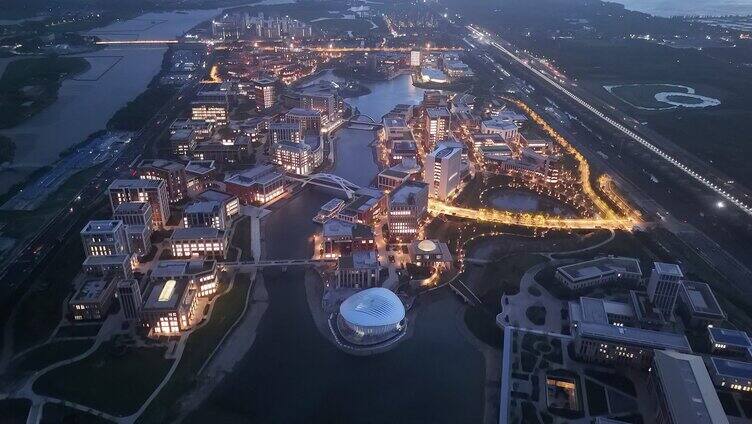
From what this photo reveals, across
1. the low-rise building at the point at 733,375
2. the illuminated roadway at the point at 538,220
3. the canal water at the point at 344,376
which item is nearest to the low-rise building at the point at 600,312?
the low-rise building at the point at 733,375

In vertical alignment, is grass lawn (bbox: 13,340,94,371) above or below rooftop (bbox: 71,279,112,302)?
below

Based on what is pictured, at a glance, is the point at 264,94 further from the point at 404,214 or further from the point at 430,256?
the point at 430,256

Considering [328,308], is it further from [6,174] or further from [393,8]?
[393,8]

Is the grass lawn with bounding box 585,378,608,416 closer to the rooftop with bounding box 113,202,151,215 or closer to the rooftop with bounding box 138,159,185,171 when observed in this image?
the rooftop with bounding box 113,202,151,215

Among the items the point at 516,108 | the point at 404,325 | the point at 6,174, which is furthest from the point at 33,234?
the point at 516,108

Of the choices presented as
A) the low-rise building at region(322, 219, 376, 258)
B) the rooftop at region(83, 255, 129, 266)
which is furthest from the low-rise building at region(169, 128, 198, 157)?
the low-rise building at region(322, 219, 376, 258)

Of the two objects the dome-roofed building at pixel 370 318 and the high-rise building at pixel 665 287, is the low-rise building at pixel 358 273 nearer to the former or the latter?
the dome-roofed building at pixel 370 318
